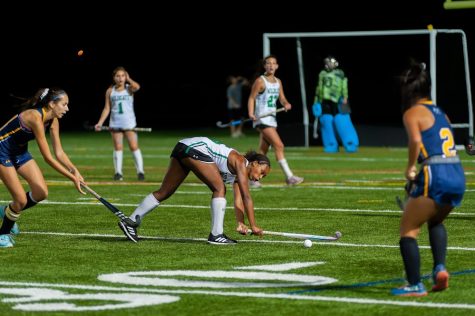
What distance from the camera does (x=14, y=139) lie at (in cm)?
1357

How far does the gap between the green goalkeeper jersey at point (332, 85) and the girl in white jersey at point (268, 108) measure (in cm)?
830

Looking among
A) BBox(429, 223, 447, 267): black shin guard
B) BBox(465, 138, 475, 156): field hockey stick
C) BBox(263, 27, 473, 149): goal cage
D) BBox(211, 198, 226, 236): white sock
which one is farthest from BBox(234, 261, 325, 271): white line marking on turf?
BBox(263, 27, 473, 149): goal cage

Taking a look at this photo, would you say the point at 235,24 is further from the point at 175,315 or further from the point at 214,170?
the point at 175,315

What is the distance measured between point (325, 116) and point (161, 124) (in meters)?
19.0

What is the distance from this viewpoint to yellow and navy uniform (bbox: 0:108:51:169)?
13492mm

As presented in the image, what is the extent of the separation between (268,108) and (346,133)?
985 centimetres

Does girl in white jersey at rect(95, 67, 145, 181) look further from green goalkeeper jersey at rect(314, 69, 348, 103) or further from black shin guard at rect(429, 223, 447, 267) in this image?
black shin guard at rect(429, 223, 447, 267)

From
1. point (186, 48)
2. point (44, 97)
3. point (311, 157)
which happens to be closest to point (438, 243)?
point (44, 97)

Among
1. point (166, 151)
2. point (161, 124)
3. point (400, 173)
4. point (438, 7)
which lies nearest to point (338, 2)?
point (438, 7)

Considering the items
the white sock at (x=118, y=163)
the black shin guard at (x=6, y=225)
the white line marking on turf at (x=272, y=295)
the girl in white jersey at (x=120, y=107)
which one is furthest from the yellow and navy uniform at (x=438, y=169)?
the girl in white jersey at (x=120, y=107)

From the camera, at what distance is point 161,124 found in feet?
164

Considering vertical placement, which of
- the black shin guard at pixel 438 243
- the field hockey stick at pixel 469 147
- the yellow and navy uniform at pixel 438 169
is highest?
the yellow and navy uniform at pixel 438 169

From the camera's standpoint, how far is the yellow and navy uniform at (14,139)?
13.5 metres

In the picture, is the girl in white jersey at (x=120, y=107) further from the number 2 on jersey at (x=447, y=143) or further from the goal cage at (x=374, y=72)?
the number 2 on jersey at (x=447, y=143)
